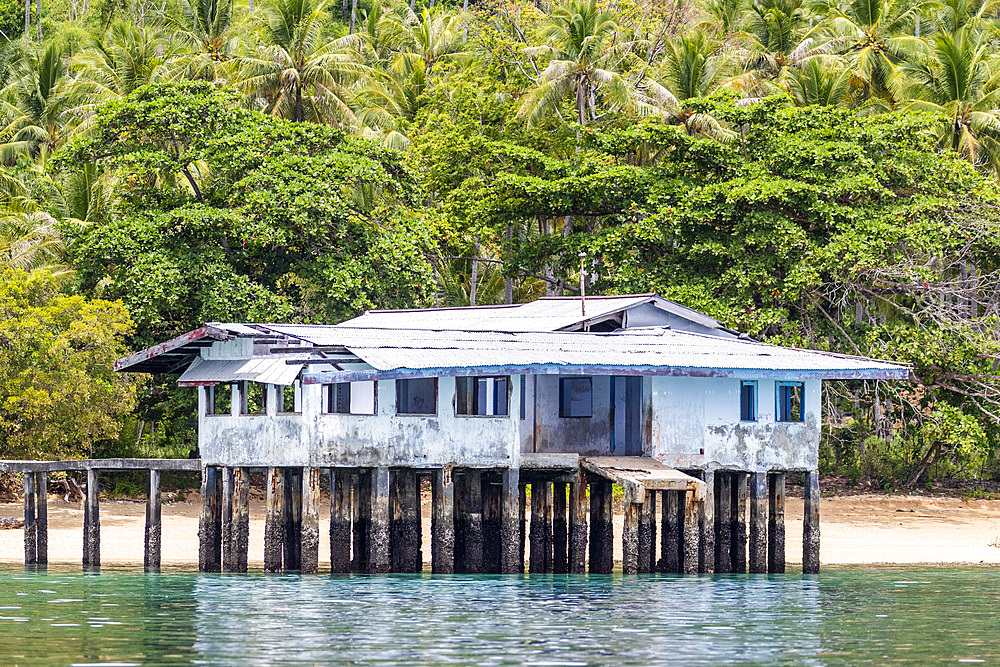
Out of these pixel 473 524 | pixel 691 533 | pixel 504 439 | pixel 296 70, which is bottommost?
pixel 691 533

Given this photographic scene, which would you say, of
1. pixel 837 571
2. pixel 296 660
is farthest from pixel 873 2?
pixel 296 660

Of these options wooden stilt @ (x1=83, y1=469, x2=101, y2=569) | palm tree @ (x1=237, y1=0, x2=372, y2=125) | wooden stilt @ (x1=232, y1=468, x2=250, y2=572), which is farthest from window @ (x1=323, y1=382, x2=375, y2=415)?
palm tree @ (x1=237, y1=0, x2=372, y2=125)

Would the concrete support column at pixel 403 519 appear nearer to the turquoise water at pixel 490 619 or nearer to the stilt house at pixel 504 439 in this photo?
the stilt house at pixel 504 439

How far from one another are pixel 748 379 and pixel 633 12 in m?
27.6

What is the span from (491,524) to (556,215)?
17.1 meters

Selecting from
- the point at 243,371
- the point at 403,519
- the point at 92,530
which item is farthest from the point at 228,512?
the point at 92,530

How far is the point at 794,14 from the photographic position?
2418 inches

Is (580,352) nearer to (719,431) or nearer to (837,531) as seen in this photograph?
(719,431)

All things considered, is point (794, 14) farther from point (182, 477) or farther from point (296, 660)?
point (296, 660)

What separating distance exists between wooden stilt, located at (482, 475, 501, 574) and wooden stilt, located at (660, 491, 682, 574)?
3198 mm

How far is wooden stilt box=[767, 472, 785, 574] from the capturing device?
105 feet

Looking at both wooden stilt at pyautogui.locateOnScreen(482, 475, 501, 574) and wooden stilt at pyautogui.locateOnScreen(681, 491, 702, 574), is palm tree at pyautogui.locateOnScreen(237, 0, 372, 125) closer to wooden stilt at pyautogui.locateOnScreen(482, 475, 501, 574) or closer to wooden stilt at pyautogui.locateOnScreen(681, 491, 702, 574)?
wooden stilt at pyautogui.locateOnScreen(482, 475, 501, 574)

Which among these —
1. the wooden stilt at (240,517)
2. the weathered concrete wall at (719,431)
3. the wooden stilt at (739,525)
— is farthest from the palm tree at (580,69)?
the wooden stilt at (240,517)

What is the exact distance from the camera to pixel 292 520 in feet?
104
